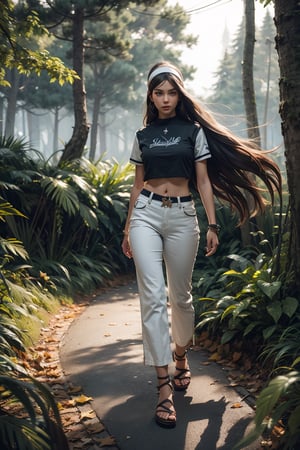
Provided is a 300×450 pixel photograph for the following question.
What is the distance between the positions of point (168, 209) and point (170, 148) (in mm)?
463

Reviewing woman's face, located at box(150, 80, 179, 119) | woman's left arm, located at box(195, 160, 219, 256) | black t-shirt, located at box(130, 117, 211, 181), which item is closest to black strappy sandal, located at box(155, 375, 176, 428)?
woman's left arm, located at box(195, 160, 219, 256)

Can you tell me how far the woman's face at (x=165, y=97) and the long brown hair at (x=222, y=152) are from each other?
31mm

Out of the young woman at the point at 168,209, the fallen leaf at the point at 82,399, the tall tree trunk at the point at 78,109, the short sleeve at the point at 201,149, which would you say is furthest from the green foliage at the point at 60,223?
the short sleeve at the point at 201,149

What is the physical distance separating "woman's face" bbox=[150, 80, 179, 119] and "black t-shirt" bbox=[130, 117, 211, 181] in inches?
A: 4.7

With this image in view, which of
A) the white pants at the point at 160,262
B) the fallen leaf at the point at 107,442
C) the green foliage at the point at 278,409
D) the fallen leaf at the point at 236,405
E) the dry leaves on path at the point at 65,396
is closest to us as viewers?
the green foliage at the point at 278,409

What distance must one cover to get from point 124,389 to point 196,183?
178 cm

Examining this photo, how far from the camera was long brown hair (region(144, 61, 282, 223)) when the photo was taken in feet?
15.5

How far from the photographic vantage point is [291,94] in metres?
4.81

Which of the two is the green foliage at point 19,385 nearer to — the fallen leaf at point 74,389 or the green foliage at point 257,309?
the fallen leaf at point 74,389

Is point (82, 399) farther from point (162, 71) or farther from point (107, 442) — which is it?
point (162, 71)

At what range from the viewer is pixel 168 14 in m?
17.4

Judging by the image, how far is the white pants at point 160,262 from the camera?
423cm

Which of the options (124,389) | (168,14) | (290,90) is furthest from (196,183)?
(168,14)

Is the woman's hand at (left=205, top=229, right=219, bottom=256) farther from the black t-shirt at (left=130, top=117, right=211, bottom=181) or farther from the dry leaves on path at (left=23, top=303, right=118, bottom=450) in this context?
the dry leaves on path at (left=23, top=303, right=118, bottom=450)
